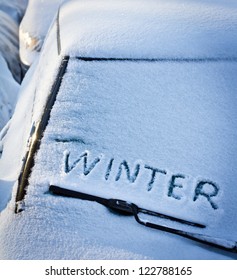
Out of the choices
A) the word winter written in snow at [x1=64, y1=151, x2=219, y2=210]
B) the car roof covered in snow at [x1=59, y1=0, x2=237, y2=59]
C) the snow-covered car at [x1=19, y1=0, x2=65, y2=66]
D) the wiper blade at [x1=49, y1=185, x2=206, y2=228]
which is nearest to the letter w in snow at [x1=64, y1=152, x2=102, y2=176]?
the word winter written in snow at [x1=64, y1=151, x2=219, y2=210]

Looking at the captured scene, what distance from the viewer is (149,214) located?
60.8 inches

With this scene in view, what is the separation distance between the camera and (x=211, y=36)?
1.86 m

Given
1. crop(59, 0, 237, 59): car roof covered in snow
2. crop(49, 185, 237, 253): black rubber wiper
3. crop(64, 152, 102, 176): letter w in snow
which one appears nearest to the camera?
crop(49, 185, 237, 253): black rubber wiper

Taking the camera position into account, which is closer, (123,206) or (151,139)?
(123,206)

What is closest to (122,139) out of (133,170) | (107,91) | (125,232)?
(133,170)

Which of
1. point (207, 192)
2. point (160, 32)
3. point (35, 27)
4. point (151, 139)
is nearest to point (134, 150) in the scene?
point (151, 139)

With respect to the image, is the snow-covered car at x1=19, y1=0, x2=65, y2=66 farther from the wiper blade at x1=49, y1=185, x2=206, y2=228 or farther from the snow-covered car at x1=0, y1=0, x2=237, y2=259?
the wiper blade at x1=49, y1=185, x2=206, y2=228

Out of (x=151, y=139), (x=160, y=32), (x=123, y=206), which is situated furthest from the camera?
(x=160, y=32)

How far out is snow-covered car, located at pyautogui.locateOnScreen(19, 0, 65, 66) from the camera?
168 inches

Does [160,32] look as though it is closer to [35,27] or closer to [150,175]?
[150,175]

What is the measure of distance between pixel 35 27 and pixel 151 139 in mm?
Result: 3191

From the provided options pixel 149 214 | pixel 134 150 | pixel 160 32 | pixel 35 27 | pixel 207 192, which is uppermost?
A: pixel 35 27

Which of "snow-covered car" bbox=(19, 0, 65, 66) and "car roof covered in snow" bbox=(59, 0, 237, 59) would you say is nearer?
"car roof covered in snow" bbox=(59, 0, 237, 59)
